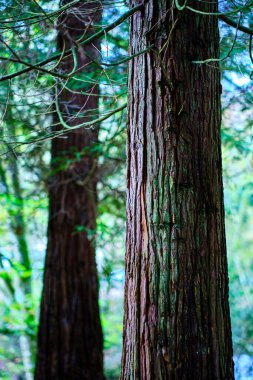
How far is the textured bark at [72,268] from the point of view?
5281 mm

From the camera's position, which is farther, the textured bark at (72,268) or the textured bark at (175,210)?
the textured bark at (72,268)

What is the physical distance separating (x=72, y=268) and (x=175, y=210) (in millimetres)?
3372

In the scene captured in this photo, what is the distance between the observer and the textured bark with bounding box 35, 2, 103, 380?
5281 millimetres

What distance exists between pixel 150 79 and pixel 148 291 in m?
1.23

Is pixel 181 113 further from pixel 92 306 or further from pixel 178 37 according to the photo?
pixel 92 306

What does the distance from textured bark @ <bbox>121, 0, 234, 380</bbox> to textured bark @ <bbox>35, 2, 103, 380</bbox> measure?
103 inches

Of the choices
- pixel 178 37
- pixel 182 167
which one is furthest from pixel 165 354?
pixel 178 37

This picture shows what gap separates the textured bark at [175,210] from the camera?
7.82 ft

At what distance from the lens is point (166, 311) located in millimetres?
2383

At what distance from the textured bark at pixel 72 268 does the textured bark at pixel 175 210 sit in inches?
103

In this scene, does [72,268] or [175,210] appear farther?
[72,268]

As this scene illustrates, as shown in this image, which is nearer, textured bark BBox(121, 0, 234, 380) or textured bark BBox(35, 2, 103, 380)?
textured bark BBox(121, 0, 234, 380)

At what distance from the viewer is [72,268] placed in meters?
5.57

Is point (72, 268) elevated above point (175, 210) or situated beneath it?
elevated above
